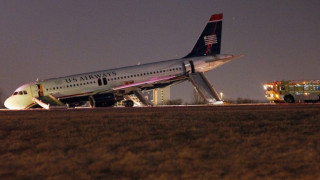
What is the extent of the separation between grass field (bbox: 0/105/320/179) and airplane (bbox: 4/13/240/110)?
2206cm

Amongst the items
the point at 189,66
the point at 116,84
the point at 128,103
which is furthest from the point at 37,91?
the point at 189,66

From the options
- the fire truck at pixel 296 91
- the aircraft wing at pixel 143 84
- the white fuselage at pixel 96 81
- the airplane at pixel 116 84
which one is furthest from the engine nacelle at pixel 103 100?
the fire truck at pixel 296 91

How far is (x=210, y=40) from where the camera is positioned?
54344mm

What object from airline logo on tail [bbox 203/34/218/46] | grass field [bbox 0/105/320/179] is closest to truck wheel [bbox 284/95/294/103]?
airline logo on tail [bbox 203/34/218/46]

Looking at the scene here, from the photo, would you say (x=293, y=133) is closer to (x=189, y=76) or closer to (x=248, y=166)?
(x=248, y=166)

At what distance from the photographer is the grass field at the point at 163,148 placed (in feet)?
52.0

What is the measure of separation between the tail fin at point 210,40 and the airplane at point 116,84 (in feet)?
5.07

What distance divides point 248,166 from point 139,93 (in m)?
34.8

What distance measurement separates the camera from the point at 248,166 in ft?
53.3

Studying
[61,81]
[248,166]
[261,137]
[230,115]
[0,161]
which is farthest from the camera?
[61,81]

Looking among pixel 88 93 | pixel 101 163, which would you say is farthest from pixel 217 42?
pixel 101 163

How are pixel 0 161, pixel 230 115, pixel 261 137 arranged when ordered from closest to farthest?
pixel 0 161
pixel 261 137
pixel 230 115

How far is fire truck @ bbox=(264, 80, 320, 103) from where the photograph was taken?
48.2 metres

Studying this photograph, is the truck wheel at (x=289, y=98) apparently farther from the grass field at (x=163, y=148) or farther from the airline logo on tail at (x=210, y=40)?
the grass field at (x=163, y=148)
